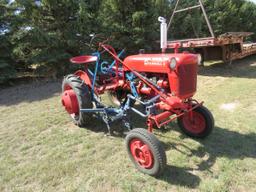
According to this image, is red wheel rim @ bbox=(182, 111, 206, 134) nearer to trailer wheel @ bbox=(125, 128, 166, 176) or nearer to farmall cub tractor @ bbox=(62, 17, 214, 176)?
farmall cub tractor @ bbox=(62, 17, 214, 176)

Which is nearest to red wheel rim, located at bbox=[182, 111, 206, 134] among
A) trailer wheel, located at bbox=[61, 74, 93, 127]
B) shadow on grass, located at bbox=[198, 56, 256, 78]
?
trailer wheel, located at bbox=[61, 74, 93, 127]

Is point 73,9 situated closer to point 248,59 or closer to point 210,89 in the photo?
point 210,89

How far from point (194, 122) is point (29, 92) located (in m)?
4.87

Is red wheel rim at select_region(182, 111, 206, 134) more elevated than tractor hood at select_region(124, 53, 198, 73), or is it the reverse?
tractor hood at select_region(124, 53, 198, 73)

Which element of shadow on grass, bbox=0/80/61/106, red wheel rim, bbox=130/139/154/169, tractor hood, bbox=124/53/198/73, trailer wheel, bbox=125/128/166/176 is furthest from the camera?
shadow on grass, bbox=0/80/61/106

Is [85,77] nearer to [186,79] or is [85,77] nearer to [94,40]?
[186,79]

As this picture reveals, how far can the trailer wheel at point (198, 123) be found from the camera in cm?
292

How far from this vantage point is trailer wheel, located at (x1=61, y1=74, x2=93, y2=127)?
3352 mm

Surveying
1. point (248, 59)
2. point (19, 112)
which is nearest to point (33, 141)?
point (19, 112)

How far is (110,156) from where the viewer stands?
2.85 m

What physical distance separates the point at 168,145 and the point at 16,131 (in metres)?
2.49

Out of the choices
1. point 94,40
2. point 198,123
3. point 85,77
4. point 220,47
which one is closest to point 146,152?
point 198,123

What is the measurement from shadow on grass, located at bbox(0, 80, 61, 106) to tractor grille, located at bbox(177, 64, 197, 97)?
4.03 meters

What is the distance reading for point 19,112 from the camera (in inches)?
183
